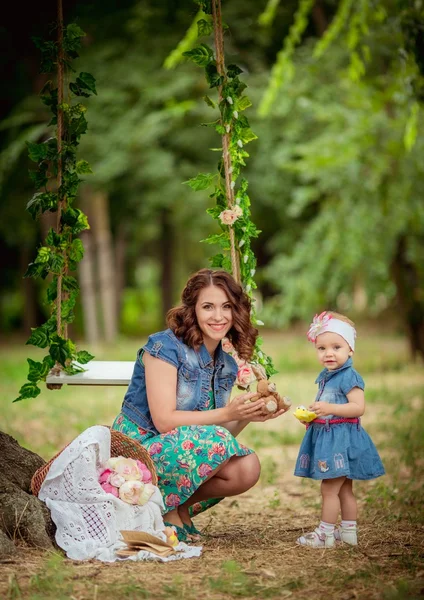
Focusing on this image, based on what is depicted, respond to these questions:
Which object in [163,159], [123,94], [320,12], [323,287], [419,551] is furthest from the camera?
[163,159]

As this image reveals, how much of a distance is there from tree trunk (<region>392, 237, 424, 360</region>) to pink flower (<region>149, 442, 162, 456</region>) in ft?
27.0

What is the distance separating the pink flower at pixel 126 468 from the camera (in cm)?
381

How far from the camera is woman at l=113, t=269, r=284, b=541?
12.8 ft

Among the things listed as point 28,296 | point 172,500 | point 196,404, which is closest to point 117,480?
point 172,500

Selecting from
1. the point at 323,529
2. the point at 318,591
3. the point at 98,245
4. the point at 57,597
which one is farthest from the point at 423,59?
the point at 98,245

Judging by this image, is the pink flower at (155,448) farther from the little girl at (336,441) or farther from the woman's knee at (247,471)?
the little girl at (336,441)

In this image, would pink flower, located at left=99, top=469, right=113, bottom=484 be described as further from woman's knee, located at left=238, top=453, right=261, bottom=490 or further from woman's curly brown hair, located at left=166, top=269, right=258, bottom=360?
woman's curly brown hair, located at left=166, top=269, right=258, bottom=360

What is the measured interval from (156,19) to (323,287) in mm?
6118

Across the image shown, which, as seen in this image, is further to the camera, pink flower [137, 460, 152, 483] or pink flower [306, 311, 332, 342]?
pink flower [306, 311, 332, 342]

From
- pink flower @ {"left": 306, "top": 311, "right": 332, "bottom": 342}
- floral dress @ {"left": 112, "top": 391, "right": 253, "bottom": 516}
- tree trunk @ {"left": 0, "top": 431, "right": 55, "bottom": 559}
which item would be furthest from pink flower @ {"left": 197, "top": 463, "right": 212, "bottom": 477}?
pink flower @ {"left": 306, "top": 311, "right": 332, "bottom": 342}

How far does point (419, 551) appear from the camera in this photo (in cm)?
386

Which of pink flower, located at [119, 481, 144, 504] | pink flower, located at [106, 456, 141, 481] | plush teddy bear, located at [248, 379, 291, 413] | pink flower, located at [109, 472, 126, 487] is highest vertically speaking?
plush teddy bear, located at [248, 379, 291, 413]

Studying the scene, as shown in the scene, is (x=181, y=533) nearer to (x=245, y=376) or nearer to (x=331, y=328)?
(x=245, y=376)

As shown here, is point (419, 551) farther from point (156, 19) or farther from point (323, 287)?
point (156, 19)
